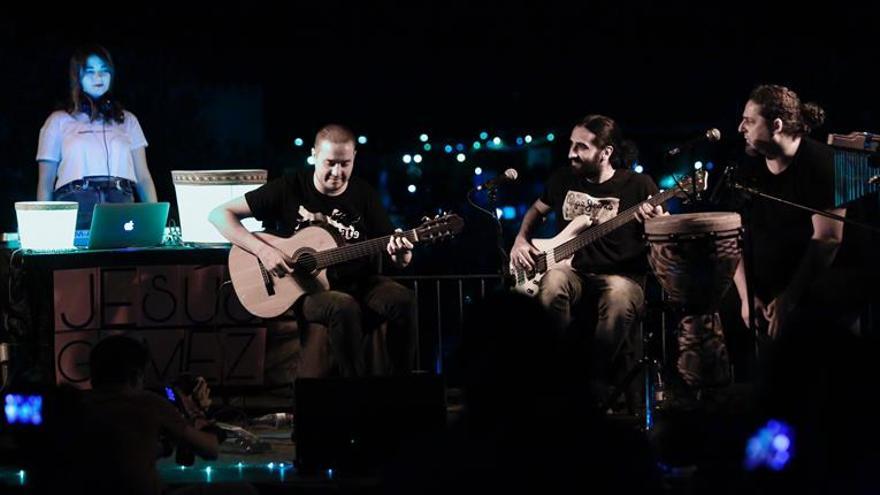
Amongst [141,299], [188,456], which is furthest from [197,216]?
[188,456]

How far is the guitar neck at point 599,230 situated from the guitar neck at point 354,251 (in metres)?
0.86

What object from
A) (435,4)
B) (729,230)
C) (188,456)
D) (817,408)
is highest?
(435,4)

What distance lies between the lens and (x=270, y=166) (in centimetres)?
1405

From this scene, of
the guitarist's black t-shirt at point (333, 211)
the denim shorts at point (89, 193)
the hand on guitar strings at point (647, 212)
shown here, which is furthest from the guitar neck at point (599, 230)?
the denim shorts at point (89, 193)

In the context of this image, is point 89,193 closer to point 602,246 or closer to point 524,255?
point 524,255

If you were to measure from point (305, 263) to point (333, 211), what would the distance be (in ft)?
1.16

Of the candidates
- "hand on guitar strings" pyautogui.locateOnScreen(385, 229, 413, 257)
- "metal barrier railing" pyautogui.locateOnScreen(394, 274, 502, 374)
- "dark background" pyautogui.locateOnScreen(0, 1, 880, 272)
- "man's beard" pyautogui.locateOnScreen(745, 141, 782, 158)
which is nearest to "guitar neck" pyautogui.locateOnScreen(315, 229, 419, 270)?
"hand on guitar strings" pyautogui.locateOnScreen(385, 229, 413, 257)

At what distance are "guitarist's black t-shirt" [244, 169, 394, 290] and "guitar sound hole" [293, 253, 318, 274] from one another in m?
0.10

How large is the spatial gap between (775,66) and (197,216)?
6147 mm

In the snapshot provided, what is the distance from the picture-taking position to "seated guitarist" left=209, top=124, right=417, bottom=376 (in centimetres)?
723

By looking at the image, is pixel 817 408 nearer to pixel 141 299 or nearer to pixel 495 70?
pixel 141 299

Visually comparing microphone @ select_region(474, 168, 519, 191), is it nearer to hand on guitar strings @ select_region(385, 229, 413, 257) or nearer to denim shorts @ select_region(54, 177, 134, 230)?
hand on guitar strings @ select_region(385, 229, 413, 257)

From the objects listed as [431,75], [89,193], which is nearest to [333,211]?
[89,193]

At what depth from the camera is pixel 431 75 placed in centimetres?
1327
